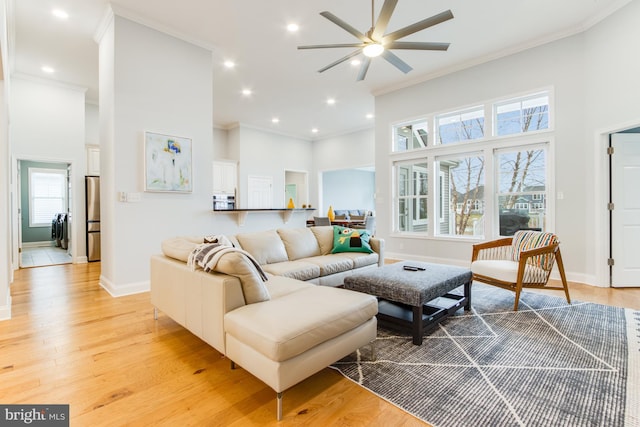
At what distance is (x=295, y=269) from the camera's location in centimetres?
320

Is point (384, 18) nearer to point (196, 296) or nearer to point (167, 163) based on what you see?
point (196, 296)

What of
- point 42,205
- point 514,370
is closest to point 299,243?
point 514,370

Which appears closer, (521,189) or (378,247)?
(378,247)

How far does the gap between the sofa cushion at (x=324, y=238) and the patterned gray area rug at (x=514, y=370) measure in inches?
64.8

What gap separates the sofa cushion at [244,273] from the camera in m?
1.95

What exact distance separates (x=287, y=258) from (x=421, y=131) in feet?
12.4

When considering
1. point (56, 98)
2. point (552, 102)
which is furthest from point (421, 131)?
point (56, 98)

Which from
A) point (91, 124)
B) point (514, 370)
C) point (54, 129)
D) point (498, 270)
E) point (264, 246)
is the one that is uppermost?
point (91, 124)

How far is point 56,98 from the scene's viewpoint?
575cm

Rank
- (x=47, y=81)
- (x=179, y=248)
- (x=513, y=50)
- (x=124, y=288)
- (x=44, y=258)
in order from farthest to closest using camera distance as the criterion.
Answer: (x=44, y=258), (x=47, y=81), (x=513, y=50), (x=124, y=288), (x=179, y=248)

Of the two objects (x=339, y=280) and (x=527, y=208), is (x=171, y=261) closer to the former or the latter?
(x=339, y=280)

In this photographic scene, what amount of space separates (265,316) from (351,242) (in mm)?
2518

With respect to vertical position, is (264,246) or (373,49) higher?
(373,49)

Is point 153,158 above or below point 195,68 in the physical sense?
below
